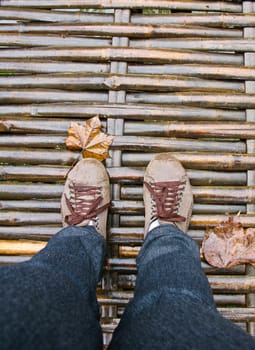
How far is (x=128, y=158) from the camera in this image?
135 centimetres

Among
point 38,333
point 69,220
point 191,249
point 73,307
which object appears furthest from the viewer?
point 69,220

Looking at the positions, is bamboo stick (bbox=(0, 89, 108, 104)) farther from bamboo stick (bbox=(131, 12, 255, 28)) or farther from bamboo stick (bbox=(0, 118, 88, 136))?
bamboo stick (bbox=(131, 12, 255, 28))

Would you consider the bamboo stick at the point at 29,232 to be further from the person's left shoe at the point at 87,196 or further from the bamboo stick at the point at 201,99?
the bamboo stick at the point at 201,99

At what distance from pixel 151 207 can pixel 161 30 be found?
2.06 ft

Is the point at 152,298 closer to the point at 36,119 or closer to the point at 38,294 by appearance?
the point at 38,294

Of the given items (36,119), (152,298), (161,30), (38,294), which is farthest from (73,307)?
(161,30)

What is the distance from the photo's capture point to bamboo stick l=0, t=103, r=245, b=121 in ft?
4.38

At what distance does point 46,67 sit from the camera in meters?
1.37

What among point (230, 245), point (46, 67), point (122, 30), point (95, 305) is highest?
point (122, 30)

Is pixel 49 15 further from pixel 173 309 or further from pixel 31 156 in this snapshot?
pixel 173 309

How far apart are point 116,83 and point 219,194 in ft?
1.73

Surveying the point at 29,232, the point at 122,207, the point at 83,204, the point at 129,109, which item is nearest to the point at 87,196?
the point at 83,204

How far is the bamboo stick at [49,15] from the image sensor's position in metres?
1.39

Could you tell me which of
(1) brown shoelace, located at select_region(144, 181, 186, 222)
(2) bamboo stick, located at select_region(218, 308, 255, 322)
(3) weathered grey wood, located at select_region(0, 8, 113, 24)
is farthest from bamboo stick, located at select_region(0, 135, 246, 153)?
(2) bamboo stick, located at select_region(218, 308, 255, 322)
